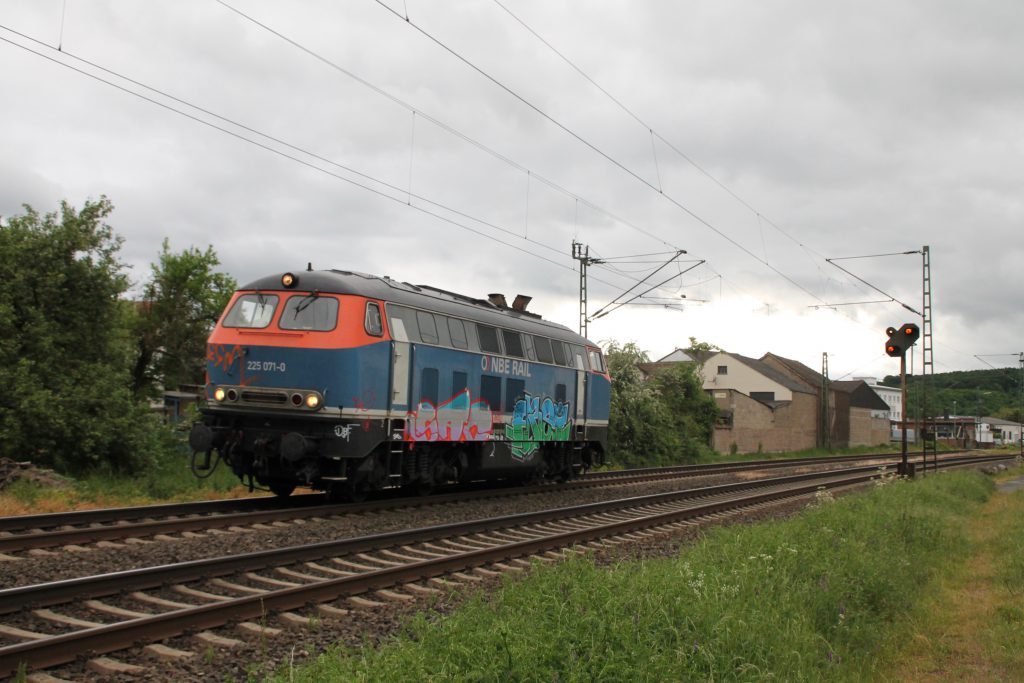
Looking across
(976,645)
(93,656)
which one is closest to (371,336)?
(93,656)

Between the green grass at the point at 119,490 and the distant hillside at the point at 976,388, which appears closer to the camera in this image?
the green grass at the point at 119,490

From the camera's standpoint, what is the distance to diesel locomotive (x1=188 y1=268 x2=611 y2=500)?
1188cm

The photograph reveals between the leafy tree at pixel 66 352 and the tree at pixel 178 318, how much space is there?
22.9 metres

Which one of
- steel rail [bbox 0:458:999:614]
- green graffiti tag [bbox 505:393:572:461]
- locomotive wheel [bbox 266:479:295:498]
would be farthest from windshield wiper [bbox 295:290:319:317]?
green graffiti tag [bbox 505:393:572:461]

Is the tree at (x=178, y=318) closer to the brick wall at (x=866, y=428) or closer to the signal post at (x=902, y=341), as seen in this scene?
the signal post at (x=902, y=341)

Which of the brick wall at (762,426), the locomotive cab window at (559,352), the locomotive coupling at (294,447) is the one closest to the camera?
the locomotive coupling at (294,447)

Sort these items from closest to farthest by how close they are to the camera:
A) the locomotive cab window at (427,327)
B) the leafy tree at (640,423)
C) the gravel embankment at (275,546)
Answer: the gravel embankment at (275,546), the locomotive cab window at (427,327), the leafy tree at (640,423)

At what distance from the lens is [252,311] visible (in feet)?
41.4

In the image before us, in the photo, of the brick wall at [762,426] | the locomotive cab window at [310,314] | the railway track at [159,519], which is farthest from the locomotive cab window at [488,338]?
→ the brick wall at [762,426]

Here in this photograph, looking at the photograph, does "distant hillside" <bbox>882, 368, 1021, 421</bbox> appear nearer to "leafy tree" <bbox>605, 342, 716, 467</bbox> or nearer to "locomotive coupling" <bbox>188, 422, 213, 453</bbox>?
"leafy tree" <bbox>605, 342, 716, 467</bbox>

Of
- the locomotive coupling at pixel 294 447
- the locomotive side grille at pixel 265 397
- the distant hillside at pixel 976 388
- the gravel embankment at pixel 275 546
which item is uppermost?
the distant hillside at pixel 976 388

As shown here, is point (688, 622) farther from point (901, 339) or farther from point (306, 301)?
point (901, 339)

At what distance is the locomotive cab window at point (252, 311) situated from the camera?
12484 mm

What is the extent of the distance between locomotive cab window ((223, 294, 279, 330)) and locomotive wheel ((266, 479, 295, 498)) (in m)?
2.64
